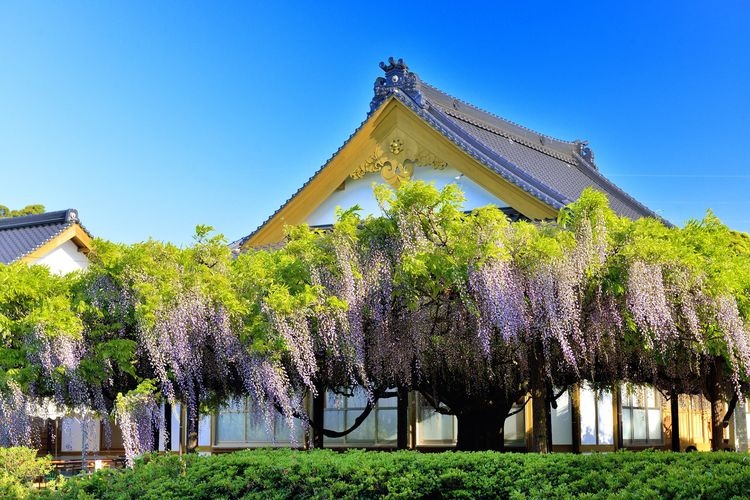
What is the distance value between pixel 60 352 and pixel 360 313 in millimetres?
3808

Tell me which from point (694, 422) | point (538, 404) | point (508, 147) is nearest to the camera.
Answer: point (538, 404)

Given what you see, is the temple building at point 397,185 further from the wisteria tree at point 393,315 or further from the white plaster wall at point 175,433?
the wisteria tree at point 393,315

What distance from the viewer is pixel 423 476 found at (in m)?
9.10

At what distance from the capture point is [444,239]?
11.0 m

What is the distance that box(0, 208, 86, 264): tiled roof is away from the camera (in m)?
21.6

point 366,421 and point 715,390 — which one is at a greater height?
point 715,390

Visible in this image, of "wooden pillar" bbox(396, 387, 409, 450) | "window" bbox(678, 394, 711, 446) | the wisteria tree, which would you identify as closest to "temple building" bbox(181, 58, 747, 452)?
"wooden pillar" bbox(396, 387, 409, 450)

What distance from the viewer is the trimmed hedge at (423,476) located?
25.6 ft

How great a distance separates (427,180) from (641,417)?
6.10 m

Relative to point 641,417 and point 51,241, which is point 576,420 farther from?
point 51,241

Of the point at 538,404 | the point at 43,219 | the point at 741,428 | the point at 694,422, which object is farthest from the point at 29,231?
the point at 741,428

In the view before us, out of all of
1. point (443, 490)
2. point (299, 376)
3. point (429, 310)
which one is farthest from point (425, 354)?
point (443, 490)

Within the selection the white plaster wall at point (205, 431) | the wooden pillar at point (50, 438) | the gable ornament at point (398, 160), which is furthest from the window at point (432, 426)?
the wooden pillar at point (50, 438)

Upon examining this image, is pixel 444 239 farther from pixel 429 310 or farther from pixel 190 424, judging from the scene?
pixel 190 424
